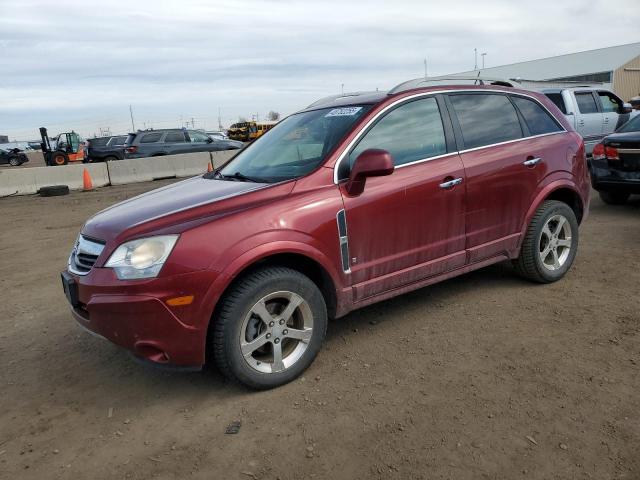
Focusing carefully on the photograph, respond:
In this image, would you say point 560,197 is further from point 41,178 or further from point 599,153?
point 41,178

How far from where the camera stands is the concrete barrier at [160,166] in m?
16.7

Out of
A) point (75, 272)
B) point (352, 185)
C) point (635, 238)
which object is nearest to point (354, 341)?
point (352, 185)

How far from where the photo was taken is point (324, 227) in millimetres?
3234

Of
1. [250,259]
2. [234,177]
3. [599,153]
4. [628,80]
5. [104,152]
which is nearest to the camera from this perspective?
[250,259]

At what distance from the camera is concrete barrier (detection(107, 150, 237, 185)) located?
16.7 m

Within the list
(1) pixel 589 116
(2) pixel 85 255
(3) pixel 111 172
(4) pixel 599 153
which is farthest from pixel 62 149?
(2) pixel 85 255

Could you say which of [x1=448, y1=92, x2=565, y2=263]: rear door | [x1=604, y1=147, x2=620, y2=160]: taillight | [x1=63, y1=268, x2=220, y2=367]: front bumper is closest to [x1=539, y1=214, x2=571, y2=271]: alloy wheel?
[x1=448, y1=92, x2=565, y2=263]: rear door

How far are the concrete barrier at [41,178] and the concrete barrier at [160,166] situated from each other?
1.98 feet

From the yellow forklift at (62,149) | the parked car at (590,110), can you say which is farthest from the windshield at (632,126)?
the yellow forklift at (62,149)

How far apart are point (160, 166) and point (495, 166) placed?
49.5 ft

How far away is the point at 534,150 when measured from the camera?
14.3 feet

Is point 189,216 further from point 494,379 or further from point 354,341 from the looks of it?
point 494,379

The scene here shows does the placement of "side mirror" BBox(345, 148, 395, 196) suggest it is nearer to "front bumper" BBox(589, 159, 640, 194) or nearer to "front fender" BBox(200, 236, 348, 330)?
"front fender" BBox(200, 236, 348, 330)

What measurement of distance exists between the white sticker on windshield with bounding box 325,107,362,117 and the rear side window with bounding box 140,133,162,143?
17.0m
